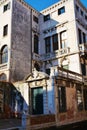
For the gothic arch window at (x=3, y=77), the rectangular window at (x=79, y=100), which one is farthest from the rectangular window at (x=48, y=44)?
the rectangular window at (x=79, y=100)

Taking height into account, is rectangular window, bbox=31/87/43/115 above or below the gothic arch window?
below

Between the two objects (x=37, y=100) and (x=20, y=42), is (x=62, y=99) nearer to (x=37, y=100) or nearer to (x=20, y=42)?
(x=37, y=100)

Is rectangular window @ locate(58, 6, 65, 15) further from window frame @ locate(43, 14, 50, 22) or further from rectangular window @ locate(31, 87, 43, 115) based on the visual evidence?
rectangular window @ locate(31, 87, 43, 115)

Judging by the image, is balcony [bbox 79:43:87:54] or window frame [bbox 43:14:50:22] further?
window frame [bbox 43:14:50:22]

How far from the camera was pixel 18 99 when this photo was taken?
Result: 1675 centimetres

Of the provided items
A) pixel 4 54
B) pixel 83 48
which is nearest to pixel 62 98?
pixel 83 48

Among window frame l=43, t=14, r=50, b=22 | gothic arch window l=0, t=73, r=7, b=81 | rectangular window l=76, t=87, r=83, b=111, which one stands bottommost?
rectangular window l=76, t=87, r=83, b=111

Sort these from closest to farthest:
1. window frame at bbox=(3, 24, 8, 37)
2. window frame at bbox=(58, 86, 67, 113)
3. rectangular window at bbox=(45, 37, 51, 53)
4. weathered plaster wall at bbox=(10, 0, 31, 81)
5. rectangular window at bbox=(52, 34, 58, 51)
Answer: window frame at bbox=(58, 86, 67, 113)
weathered plaster wall at bbox=(10, 0, 31, 81)
window frame at bbox=(3, 24, 8, 37)
rectangular window at bbox=(52, 34, 58, 51)
rectangular window at bbox=(45, 37, 51, 53)

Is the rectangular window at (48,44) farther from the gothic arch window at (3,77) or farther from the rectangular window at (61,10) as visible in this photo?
the gothic arch window at (3,77)

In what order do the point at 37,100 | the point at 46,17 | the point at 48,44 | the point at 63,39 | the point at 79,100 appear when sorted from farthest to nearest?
the point at 46,17 < the point at 48,44 < the point at 63,39 < the point at 79,100 < the point at 37,100

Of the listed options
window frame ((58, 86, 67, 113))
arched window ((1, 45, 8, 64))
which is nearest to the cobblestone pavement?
window frame ((58, 86, 67, 113))

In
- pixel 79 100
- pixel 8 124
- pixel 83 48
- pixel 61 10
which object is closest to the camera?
pixel 8 124

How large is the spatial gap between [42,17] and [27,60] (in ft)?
21.3

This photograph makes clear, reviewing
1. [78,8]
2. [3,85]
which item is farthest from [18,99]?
[78,8]
